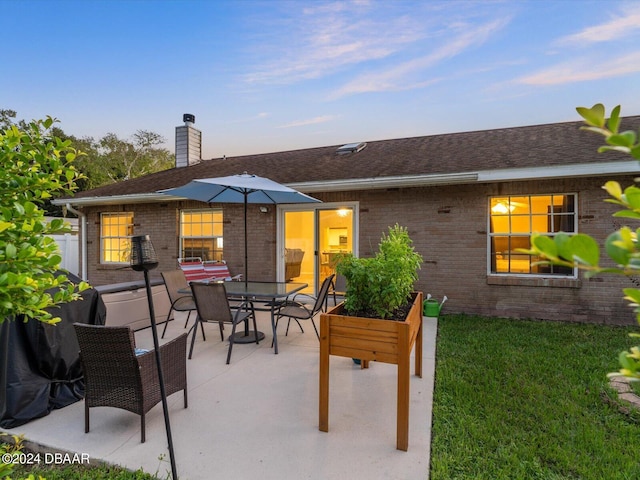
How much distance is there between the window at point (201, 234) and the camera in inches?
347

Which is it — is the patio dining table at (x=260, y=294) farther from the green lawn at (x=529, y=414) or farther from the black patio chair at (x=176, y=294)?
the green lawn at (x=529, y=414)

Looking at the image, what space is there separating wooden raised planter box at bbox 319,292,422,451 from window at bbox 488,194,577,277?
478 centimetres

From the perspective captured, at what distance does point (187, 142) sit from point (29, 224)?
11654 millimetres

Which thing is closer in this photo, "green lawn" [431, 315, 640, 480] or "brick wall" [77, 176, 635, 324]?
"green lawn" [431, 315, 640, 480]

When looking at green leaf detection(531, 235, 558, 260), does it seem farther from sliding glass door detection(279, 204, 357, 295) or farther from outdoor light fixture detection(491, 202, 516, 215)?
sliding glass door detection(279, 204, 357, 295)

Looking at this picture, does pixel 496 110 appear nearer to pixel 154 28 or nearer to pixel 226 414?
pixel 154 28

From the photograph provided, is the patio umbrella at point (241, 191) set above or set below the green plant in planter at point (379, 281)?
above

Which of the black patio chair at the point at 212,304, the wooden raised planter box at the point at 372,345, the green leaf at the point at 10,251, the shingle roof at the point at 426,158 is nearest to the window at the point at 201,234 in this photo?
the shingle roof at the point at 426,158

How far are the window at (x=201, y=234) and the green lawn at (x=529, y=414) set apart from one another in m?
6.11

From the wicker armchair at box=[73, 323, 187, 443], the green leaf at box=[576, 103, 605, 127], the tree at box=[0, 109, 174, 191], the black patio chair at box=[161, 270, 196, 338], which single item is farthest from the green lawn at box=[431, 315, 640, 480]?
the tree at box=[0, 109, 174, 191]

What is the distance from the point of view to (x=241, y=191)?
558 centimetres

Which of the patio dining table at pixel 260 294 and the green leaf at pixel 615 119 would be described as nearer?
the green leaf at pixel 615 119

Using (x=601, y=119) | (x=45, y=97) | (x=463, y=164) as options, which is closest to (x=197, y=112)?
(x=45, y=97)

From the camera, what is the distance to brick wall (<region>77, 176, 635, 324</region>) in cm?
605
